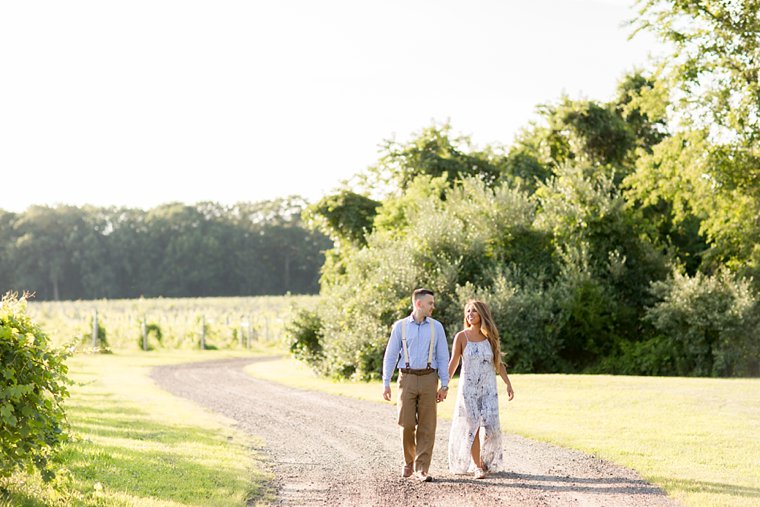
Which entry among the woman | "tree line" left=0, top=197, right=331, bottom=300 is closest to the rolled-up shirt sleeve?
the woman

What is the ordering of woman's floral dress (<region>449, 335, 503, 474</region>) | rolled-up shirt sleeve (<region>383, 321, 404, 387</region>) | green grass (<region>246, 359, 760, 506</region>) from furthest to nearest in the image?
woman's floral dress (<region>449, 335, 503, 474</region>)
green grass (<region>246, 359, 760, 506</region>)
rolled-up shirt sleeve (<region>383, 321, 404, 387</region>)

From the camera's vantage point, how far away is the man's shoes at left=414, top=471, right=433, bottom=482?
1057cm

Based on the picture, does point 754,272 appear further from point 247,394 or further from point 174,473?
point 174,473

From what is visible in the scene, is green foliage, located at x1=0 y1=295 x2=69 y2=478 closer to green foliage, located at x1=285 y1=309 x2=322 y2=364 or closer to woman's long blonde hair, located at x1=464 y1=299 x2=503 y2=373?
woman's long blonde hair, located at x1=464 y1=299 x2=503 y2=373

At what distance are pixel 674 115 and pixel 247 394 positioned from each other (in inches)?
723

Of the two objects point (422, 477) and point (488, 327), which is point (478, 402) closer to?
point (488, 327)

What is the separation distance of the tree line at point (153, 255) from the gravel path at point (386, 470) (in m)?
106

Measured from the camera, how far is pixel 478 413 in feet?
36.6

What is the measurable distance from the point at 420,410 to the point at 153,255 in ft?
393

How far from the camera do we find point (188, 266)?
410 feet

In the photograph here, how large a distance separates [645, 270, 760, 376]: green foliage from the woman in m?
20.7

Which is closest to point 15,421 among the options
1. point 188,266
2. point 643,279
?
point 643,279

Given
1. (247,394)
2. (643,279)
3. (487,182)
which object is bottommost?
(247,394)

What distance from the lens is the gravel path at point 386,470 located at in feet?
31.7
